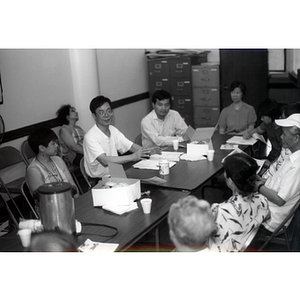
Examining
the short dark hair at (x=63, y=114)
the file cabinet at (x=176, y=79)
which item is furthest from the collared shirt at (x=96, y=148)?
the file cabinet at (x=176, y=79)

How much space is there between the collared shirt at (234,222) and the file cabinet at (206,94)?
461 cm

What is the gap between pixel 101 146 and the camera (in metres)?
3.58

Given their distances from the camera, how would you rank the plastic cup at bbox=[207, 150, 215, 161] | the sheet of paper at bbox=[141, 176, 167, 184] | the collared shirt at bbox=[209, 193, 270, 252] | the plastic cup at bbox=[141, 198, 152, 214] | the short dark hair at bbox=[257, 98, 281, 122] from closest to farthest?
the collared shirt at bbox=[209, 193, 270, 252], the plastic cup at bbox=[141, 198, 152, 214], the sheet of paper at bbox=[141, 176, 167, 184], the plastic cup at bbox=[207, 150, 215, 161], the short dark hair at bbox=[257, 98, 281, 122]

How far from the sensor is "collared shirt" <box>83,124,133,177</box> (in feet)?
11.4

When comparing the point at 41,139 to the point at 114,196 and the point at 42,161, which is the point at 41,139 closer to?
the point at 42,161

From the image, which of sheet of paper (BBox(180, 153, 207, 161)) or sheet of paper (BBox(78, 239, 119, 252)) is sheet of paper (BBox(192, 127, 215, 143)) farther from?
Result: sheet of paper (BBox(78, 239, 119, 252))

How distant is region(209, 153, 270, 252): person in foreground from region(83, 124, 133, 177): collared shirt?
4.67 feet

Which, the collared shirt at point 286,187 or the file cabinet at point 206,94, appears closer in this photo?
the collared shirt at point 286,187

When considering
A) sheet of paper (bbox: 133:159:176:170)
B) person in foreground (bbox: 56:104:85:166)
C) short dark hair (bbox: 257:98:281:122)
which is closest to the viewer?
sheet of paper (bbox: 133:159:176:170)

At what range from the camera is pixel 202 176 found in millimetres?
3123

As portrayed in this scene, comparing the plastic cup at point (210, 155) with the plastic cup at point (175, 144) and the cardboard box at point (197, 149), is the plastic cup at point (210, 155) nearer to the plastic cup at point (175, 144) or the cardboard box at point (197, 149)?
the cardboard box at point (197, 149)

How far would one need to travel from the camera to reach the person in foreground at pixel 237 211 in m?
2.23

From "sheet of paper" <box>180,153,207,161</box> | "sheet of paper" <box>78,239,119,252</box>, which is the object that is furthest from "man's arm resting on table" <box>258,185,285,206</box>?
"sheet of paper" <box>78,239,119,252</box>
